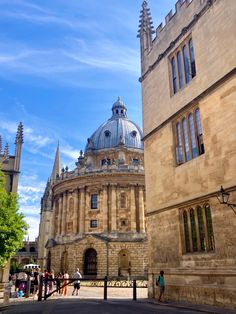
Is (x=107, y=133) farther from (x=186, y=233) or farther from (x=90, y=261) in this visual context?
(x=186, y=233)

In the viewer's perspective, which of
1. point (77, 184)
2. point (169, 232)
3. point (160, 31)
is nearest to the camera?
point (169, 232)

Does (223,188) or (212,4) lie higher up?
(212,4)

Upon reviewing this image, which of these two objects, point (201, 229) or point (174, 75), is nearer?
point (201, 229)

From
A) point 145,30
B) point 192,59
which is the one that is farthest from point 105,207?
point 192,59

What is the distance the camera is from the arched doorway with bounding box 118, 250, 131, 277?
46284 mm

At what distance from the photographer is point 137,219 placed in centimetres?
4928

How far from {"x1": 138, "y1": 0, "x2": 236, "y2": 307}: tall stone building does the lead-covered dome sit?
40.4m

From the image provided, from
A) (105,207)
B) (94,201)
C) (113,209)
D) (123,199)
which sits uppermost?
(123,199)

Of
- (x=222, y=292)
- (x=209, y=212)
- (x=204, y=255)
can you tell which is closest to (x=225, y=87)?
(x=209, y=212)

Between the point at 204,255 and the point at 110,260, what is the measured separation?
34.8 metres

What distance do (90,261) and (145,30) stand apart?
3563 cm

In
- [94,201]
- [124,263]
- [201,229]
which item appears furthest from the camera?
[94,201]

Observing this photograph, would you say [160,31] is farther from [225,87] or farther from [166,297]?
[166,297]

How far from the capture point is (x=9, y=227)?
20328 millimetres
